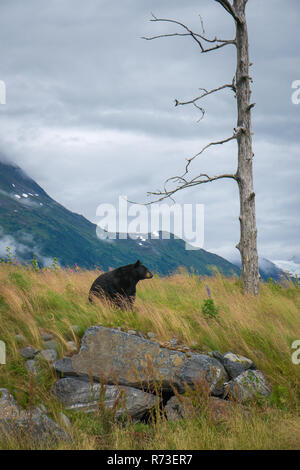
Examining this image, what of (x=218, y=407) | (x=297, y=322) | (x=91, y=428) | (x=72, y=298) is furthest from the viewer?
(x=72, y=298)

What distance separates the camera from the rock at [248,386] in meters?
6.42

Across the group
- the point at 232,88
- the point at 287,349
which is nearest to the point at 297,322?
the point at 287,349

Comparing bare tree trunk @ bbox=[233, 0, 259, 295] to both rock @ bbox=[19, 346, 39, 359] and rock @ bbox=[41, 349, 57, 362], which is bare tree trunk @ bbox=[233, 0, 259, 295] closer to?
rock @ bbox=[41, 349, 57, 362]

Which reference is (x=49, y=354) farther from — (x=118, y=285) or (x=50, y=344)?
(x=118, y=285)

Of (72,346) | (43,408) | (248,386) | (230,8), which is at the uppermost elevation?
(230,8)

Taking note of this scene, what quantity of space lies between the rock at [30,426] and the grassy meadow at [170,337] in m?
0.16

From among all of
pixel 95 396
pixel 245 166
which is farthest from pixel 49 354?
pixel 245 166

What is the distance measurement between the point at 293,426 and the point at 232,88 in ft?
34.9

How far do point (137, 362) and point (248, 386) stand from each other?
1856mm

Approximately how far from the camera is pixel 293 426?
484cm

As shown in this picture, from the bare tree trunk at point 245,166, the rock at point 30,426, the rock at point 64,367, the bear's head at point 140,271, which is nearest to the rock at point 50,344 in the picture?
the rock at point 64,367

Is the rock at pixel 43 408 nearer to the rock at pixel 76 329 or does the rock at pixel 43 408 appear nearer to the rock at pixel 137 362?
the rock at pixel 137 362

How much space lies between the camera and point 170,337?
773cm

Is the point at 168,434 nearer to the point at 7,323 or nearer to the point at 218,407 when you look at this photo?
the point at 218,407
